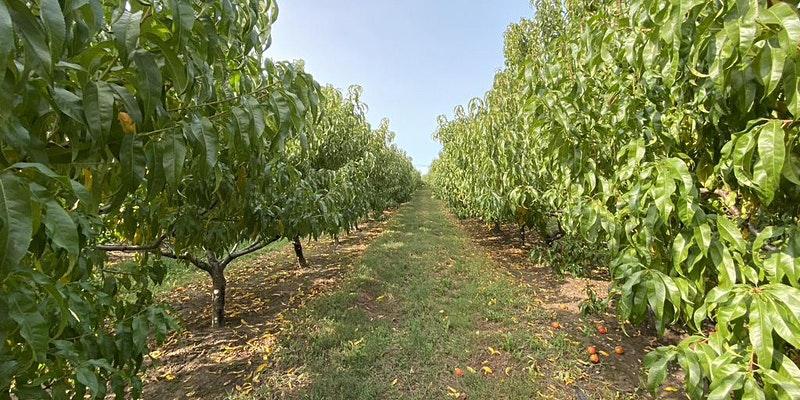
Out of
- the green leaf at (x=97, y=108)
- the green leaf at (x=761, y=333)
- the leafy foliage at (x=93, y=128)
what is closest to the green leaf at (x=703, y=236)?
the green leaf at (x=761, y=333)

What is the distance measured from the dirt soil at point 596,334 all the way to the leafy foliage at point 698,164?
98 cm

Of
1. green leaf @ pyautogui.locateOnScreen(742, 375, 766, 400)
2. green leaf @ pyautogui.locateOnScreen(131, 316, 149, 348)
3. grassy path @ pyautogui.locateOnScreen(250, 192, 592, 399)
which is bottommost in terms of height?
grassy path @ pyautogui.locateOnScreen(250, 192, 592, 399)

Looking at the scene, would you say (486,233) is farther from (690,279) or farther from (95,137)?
(95,137)

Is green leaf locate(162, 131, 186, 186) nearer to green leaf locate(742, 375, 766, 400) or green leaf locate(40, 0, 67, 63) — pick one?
green leaf locate(40, 0, 67, 63)

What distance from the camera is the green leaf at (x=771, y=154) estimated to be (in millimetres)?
1161

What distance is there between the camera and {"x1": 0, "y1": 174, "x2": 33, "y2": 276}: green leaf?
68 cm

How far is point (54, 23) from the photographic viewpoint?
754 mm

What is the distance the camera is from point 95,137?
3.01 ft

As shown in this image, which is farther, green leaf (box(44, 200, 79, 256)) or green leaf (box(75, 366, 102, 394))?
green leaf (box(75, 366, 102, 394))

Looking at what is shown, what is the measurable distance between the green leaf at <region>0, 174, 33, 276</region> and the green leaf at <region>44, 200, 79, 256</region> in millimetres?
85

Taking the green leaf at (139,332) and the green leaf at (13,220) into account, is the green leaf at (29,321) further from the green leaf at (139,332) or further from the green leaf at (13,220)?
the green leaf at (139,332)

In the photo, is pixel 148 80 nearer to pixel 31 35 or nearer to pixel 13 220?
pixel 31 35

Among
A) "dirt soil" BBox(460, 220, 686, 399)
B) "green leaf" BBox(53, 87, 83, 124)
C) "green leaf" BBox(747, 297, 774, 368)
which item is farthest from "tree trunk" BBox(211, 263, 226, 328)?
"green leaf" BBox(747, 297, 774, 368)

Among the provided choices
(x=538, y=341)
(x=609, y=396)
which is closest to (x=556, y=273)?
(x=538, y=341)
